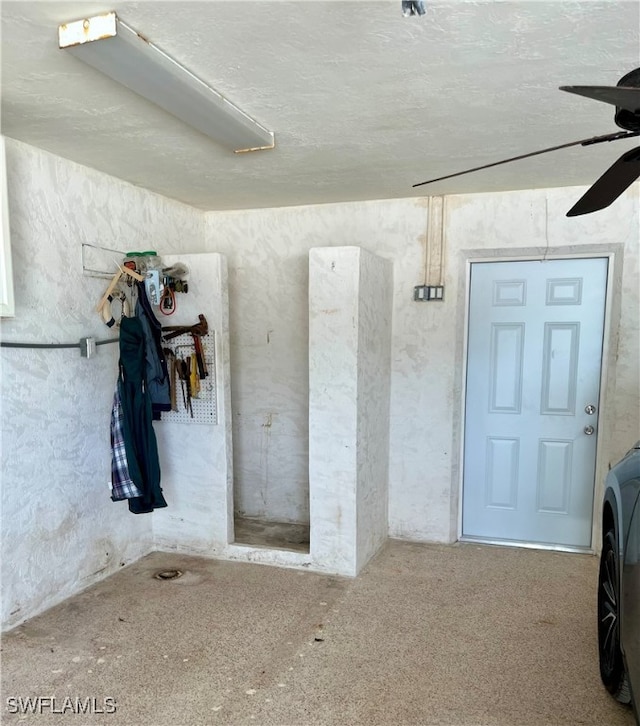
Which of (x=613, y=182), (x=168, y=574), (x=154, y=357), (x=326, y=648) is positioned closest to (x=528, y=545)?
(x=326, y=648)

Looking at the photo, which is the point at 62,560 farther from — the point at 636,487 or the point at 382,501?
the point at 636,487

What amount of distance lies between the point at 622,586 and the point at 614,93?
4.97 ft

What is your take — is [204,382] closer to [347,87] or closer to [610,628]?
[347,87]

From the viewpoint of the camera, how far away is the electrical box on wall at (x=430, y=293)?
11.3 ft

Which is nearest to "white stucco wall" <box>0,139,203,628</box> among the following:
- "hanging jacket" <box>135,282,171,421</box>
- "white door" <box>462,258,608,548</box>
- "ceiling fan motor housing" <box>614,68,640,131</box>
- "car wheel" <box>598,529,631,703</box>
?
"hanging jacket" <box>135,282,171,421</box>

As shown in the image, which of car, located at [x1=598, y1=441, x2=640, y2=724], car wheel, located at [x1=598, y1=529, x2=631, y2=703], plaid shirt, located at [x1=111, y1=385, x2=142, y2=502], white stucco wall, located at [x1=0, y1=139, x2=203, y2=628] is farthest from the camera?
plaid shirt, located at [x1=111, y1=385, x2=142, y2=502]

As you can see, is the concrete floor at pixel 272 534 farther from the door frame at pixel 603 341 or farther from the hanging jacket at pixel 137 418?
the door frame at pixel 603 341

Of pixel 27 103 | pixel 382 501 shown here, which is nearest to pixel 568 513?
pixel 382 501

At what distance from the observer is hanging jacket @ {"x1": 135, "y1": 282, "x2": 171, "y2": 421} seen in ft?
9.95

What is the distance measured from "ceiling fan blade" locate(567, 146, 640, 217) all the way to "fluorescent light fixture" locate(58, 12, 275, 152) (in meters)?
1.36

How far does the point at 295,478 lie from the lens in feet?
12.8

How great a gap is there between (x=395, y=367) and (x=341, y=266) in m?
0.97

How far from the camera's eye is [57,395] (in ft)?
8.87

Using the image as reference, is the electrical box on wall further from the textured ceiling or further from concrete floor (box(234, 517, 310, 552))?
concrete floor (box(234, 517, 310, 552))
